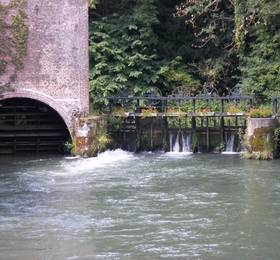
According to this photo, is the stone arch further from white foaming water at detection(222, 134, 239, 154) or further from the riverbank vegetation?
white foaming water at detection(222, 134, 239, 154)

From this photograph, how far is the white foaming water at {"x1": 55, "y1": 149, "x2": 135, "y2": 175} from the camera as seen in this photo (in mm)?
19469

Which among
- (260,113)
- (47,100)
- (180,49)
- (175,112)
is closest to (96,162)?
(47,100)

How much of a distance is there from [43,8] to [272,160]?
8.45 m

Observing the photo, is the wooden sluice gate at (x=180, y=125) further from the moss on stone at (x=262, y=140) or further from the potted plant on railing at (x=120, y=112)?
the moss on stone at (x=262, y=140)

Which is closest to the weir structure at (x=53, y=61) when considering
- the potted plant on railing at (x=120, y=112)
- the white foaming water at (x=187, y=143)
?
the potted plant on railing at (x=120, y=112)

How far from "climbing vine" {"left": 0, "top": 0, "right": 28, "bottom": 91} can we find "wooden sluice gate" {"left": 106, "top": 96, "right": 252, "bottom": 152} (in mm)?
3811

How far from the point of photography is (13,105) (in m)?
24.1

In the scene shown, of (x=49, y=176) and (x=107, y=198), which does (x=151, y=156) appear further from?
(x=107, y=198)

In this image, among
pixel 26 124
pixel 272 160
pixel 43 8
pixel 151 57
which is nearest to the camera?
pixel 272 160

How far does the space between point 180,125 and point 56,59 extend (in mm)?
4799

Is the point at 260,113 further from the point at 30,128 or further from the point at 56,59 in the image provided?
the point at 30,128

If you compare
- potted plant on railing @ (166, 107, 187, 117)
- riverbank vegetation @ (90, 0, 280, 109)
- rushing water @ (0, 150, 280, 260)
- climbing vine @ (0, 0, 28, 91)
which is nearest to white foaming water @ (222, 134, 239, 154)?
potted plant on railing @ (166, 107, 187, 117)

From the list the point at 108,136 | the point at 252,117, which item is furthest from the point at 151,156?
the point at 252,117

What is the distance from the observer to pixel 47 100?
22.8 meters
